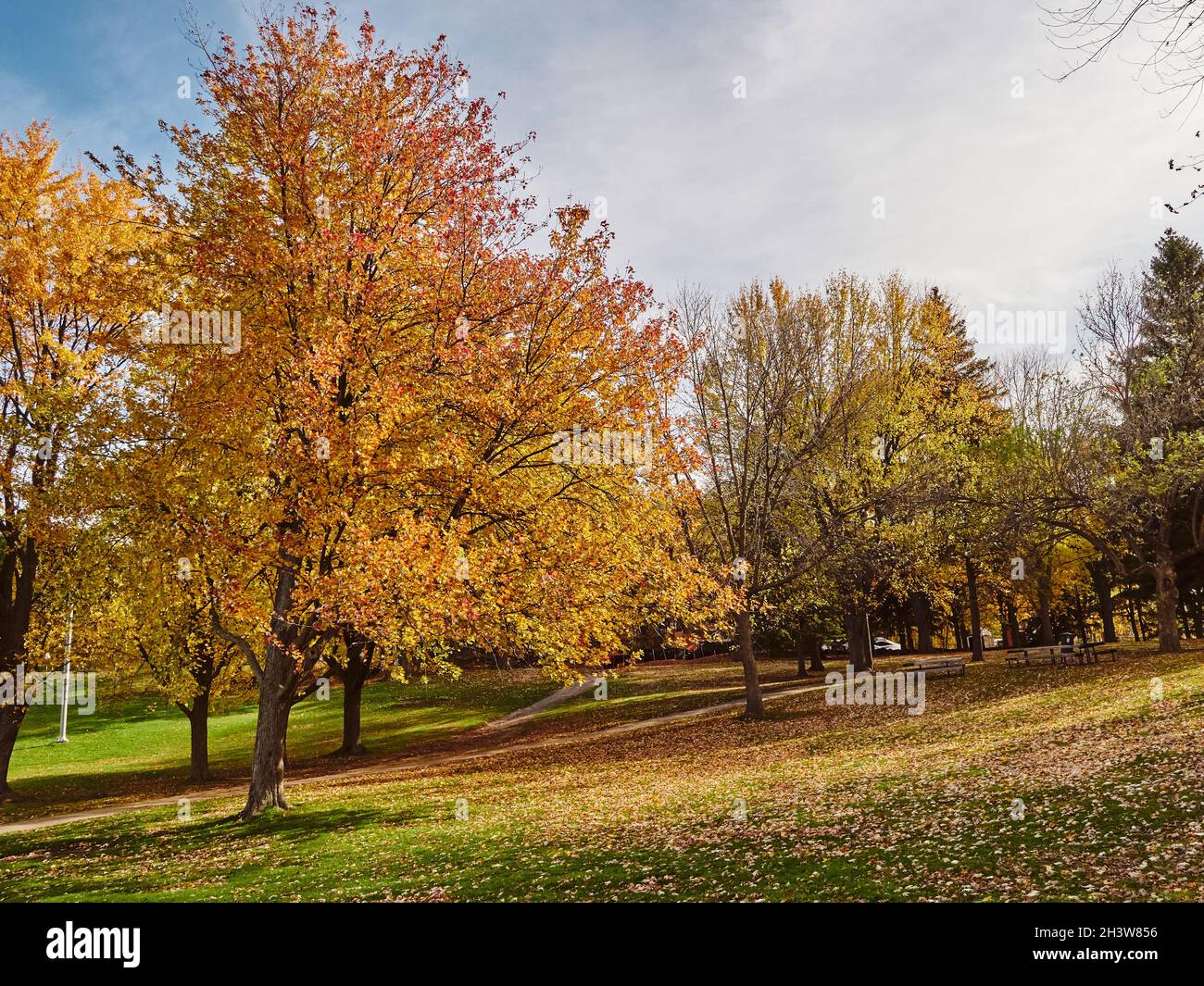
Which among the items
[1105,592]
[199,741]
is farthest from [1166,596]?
[199,741]

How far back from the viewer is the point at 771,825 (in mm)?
11555

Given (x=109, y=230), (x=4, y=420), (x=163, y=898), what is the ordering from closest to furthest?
(x=163, y=898) < (x=4, y=420) < (x=109, y=230)

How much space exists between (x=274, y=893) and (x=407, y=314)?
10278mm

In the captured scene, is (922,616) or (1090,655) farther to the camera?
(922,616)

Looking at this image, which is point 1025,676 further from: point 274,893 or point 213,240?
point 213,240

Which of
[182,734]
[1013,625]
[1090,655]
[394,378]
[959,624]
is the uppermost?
[394,378]

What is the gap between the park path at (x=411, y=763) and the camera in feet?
64.2

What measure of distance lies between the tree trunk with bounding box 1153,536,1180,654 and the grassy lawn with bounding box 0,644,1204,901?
4318 mm

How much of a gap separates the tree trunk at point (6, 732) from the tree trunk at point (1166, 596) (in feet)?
122

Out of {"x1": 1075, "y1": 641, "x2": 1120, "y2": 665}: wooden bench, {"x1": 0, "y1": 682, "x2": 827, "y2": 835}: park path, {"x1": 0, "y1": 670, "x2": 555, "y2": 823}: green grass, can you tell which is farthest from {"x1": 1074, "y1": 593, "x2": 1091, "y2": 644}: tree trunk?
{"x1": 0, "y1": 670, "x2": 555, "y2": 823}: green grass

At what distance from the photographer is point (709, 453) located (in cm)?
2777

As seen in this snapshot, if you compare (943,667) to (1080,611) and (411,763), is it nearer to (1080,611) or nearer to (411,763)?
(411,763)

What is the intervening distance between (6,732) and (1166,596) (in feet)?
125
